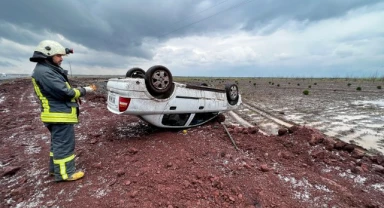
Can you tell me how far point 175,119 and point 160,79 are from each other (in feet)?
4.01

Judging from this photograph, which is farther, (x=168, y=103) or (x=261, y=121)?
(x=261, y=121)

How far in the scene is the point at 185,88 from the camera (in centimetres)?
493

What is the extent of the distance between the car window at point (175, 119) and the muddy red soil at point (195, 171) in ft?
0.78

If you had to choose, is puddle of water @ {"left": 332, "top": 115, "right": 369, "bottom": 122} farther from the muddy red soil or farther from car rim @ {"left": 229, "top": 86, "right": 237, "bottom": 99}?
car rim @ {"left": 229, "top": 86, "right": 237, "bottom": 99}

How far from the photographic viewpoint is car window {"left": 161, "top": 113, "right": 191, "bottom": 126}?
4977 millimetres

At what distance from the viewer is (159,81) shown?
4367 millimetres

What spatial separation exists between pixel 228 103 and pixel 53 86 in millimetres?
4272

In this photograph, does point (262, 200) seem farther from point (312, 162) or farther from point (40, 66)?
point (40, 66)

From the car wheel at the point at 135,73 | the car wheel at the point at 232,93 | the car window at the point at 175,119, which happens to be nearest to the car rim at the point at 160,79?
the car window at the point at 175,119

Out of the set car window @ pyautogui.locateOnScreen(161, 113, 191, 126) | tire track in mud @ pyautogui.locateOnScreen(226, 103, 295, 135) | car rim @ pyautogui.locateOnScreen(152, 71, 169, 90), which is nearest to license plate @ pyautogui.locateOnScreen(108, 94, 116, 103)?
car rim @ pyautogui.locateOnScreen(152, 71, 169, 90)

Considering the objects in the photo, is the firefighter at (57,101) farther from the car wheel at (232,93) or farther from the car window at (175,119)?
the car wheel at (232,93)

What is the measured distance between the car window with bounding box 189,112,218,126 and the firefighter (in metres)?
2.92

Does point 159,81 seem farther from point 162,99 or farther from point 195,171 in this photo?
point 195,171

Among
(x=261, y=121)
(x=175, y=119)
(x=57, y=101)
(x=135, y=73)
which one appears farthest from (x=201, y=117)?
(x=57, y=101)
